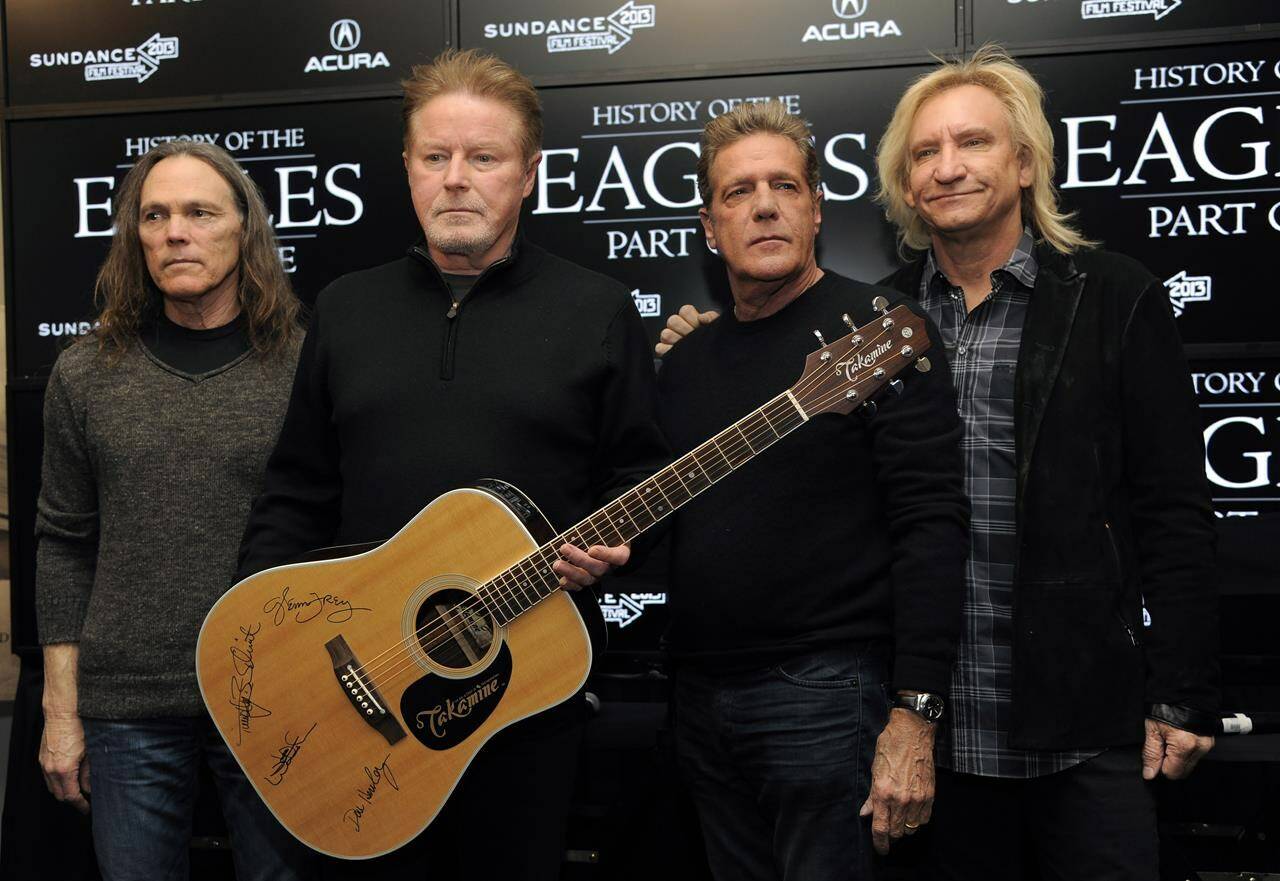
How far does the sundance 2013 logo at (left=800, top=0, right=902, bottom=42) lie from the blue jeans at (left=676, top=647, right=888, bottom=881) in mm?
1710

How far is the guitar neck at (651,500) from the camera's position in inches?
73.5

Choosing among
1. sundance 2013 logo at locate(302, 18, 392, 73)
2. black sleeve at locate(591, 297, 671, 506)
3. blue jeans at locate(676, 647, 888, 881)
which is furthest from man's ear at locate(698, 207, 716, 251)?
sundance 2013 logo at locate(302, 18, 392, 73)

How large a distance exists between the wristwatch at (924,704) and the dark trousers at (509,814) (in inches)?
20.3

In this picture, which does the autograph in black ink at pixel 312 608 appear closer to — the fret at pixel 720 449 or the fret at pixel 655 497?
the fret at pixel 655 497

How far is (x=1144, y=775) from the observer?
6.42 ft

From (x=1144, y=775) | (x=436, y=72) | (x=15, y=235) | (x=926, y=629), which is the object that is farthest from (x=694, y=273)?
(x=15, y=235)

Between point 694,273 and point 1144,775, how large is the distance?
1.64m

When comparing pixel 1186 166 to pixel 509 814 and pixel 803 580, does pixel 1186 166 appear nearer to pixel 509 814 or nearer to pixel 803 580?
pixel 803 580

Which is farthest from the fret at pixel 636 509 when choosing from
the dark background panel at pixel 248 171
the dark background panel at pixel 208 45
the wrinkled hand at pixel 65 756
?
the dark background panel at pixel 208 45

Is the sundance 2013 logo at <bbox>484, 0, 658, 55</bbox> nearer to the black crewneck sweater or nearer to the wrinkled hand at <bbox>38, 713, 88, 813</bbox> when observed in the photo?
the black crewneck sweater

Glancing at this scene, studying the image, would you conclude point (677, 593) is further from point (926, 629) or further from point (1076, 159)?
point (1076, 159)

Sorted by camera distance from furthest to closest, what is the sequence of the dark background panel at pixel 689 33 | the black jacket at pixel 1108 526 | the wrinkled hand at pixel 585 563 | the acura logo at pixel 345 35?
the acura logo at pixel 345 35 → the dark background panel at pixel 689 33 → the black jacket at pixel 1108 526 → the wrinkled hand at pixel 585 563

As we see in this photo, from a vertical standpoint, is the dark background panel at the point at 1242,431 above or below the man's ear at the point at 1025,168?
below

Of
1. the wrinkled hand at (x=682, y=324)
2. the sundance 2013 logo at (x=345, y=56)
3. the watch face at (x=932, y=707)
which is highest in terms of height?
the sundance 2013 logo at (x=345, y=56)
